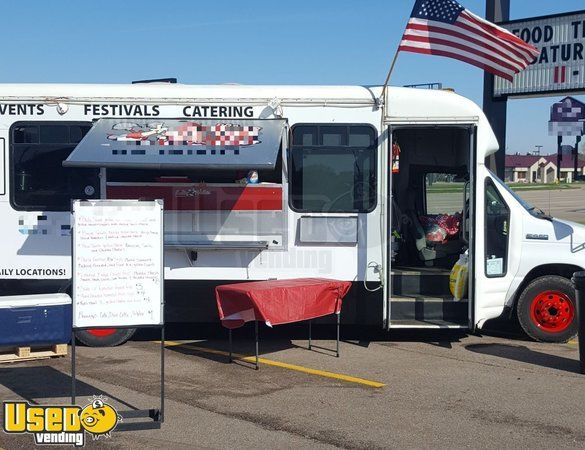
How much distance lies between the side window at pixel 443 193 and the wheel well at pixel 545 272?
1.39m

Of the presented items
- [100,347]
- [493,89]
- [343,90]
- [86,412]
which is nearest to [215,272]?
[100,347]

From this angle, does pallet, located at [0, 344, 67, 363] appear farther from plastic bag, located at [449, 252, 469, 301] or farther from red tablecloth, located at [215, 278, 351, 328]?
plastic bag, located at [449, 252, 469, 301]

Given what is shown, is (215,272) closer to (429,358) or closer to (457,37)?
(429,358)

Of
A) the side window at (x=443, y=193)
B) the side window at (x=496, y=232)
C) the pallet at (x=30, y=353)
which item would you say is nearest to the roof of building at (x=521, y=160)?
the side window at (x=443, y=193)

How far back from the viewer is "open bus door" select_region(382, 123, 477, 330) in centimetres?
905

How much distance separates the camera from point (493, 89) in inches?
677

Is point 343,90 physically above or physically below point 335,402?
above

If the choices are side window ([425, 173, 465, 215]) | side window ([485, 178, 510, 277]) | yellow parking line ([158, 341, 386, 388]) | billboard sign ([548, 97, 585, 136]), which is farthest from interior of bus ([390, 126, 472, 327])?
Result: billboard sign ([548, 97, 585, 136])

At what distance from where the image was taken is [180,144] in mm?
8805

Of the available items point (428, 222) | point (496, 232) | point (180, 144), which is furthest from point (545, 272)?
point (180, 144)

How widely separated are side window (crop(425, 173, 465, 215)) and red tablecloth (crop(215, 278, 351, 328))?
93.9 inches

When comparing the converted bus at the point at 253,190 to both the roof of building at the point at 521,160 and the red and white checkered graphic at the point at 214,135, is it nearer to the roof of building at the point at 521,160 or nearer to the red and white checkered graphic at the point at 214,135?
the red and white checkered graphic at the point at 214,135

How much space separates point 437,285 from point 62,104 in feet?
16.6

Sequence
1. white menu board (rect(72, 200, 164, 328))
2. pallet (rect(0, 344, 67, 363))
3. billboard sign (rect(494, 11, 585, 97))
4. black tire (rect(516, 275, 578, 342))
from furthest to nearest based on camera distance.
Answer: billboard sign (rect(494, 11, 585, 97)) → black tire (rect(516, 275, 578, 342)) → pallet (rect(0, 344, 67, 363)) → white menu board (rect(72, 200, 164, 328))
